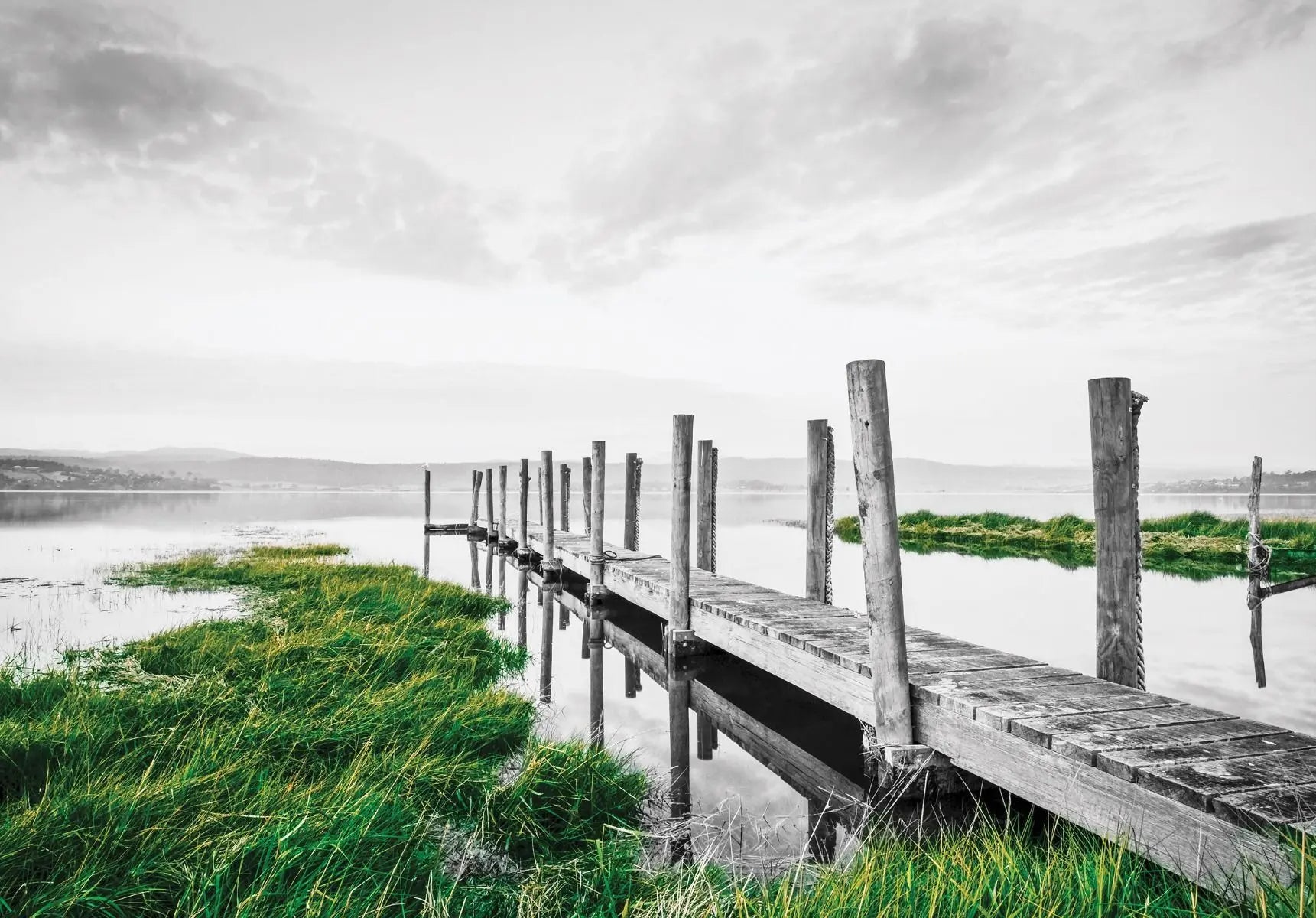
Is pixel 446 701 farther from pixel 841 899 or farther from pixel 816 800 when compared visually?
pixel 841 899

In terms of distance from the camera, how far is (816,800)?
17.7 feet

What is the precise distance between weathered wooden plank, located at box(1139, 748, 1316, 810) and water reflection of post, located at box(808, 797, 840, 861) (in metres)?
1.90

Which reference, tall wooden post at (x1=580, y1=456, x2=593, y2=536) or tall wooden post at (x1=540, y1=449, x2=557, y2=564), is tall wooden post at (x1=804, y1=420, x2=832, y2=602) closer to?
tall wooden post at (x1=580, y1=456, x2=593, y2=536)

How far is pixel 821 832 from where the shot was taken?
16.2 ft

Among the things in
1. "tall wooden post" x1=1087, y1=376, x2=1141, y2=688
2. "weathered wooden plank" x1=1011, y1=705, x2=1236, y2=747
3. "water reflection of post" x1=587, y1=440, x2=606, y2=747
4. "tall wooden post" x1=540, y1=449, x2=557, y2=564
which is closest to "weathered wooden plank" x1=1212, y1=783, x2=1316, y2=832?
"weathered wooden plank" x1=1011, y1=705, x2=1236, y2=747

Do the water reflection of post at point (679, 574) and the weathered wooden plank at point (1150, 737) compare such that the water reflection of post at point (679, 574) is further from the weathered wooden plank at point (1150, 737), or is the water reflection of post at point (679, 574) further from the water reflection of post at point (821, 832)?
the weathered wooden plank at point (1150, 737)

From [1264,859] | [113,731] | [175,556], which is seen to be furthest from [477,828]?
[175,556]

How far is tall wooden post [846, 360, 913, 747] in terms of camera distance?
4.38 m

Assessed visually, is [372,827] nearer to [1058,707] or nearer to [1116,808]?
[1116,808]

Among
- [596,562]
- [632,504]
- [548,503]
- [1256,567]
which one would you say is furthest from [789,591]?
[1256,567]

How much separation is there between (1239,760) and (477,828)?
3.58 metres

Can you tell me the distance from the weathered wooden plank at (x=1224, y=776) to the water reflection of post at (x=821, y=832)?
1.90 meters

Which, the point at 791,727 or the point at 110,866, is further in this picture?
the point at 791,727

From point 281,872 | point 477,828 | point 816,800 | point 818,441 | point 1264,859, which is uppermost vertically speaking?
point 818,441
